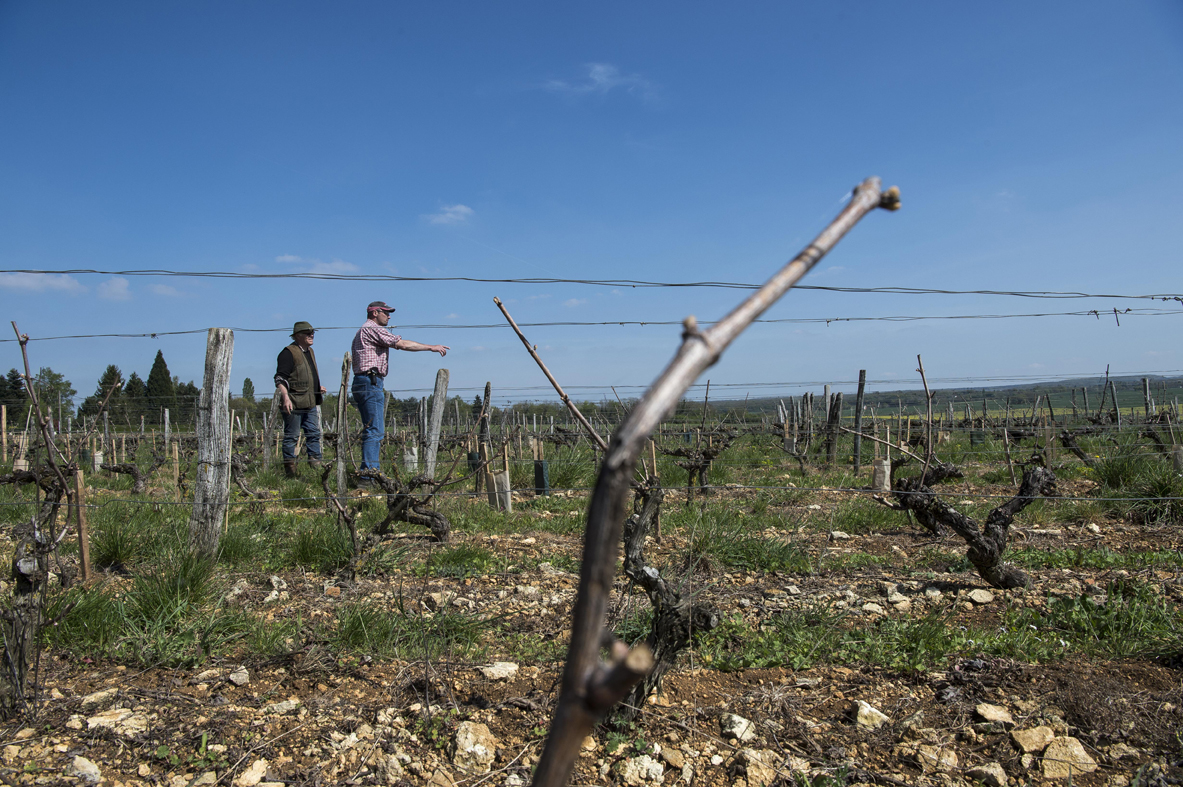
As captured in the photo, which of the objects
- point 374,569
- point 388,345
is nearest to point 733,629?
point 374,569

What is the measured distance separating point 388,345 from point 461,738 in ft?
15.6

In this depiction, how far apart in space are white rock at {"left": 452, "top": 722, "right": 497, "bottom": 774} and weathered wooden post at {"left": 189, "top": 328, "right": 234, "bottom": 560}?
2.47 m

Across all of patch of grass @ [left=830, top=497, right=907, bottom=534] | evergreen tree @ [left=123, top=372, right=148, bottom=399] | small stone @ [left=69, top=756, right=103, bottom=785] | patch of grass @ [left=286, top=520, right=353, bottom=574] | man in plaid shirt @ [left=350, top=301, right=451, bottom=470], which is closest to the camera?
small stone @ [left=69, top=756, right=103, bottom=785]

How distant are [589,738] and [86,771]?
5.19ft

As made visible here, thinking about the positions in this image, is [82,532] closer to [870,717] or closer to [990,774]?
[870,717]

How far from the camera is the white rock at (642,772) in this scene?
220 cm

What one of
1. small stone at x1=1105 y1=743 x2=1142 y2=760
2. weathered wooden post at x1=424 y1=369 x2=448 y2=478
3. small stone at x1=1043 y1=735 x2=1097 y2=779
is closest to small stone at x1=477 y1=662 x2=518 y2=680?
small stone at x1=1043 y1=735 x2=1097 y2=779

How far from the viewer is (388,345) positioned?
6555mm

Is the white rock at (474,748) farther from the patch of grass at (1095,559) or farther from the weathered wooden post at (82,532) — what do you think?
the patch of grass at (1095,559)

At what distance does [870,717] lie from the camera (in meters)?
2.49

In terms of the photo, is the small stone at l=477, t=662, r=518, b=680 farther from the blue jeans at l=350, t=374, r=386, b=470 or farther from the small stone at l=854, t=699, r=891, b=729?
the blue jeans at l=350, t=374, r=386, b=470

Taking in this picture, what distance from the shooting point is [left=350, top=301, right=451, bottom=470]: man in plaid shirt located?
652 cm

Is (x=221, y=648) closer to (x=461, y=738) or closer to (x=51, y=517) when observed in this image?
(x=51, y=517)

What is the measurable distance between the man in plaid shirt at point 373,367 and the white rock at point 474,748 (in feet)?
14.3
